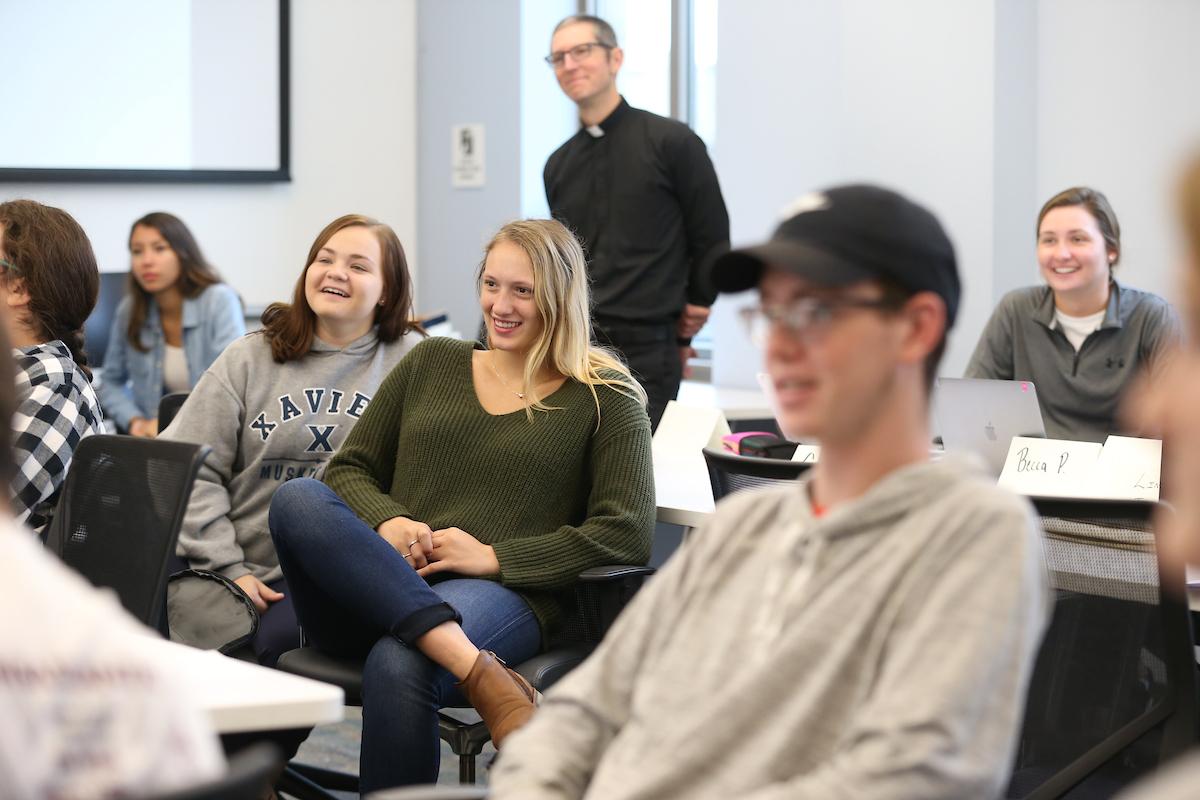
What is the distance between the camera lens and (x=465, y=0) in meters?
5.61

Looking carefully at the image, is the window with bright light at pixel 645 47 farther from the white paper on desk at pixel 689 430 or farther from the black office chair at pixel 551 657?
the black office chair at pixel 551 657

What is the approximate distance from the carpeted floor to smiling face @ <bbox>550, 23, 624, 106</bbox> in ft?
6.59

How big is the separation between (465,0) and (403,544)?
4.06 meters

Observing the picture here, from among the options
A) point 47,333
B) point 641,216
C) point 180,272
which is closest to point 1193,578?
point 47,333

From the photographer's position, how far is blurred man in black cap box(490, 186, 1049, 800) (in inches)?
35.8

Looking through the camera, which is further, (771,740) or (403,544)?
(403,544)

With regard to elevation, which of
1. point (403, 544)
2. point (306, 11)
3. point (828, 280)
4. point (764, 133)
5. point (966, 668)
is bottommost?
point (403, 544)

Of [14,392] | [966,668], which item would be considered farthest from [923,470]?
[14,392]

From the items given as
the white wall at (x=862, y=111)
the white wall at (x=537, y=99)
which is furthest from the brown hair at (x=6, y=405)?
the white wall at (x=537, y=99)

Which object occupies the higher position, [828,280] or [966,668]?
[828,280]

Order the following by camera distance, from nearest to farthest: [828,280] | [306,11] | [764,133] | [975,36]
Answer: [828,280]
[975,36]
[764,133]
[306,11]

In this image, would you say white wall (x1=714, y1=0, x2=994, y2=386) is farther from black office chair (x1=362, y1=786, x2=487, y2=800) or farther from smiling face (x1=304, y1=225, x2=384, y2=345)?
black office chair (x1=362, y1=786, x2=487, y2=800)

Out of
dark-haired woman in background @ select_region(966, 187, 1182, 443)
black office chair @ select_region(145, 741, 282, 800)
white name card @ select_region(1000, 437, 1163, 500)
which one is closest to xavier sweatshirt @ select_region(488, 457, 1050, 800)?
black office chair @ select_region(145, 741, 282, 800)

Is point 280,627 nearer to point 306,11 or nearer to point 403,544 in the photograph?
point 403,544
